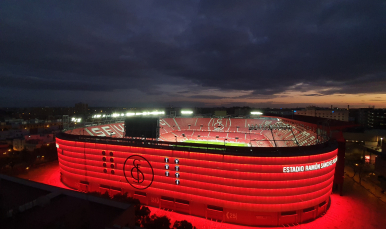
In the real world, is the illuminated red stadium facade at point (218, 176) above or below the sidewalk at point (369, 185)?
above

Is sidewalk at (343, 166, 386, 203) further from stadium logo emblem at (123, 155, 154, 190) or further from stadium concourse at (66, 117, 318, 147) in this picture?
stadium logo emblem at (123, 155, 154, 190)

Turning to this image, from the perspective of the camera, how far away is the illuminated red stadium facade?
19484 millimetres

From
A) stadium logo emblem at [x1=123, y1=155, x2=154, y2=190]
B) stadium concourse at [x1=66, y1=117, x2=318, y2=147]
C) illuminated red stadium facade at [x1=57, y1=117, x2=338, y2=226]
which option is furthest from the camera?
stadium concourse at [x1=66, y1=117, x2=318, y2=147]

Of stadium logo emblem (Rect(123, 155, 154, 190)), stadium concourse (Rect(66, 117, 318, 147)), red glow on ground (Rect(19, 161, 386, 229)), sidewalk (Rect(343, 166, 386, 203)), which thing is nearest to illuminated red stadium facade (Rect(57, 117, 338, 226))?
stadium logo emblem (Rect(123, 155, 154, 190))

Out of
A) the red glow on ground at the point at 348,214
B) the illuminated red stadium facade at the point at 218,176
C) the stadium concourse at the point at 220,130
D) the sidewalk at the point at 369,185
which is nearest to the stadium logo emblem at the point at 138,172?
the illuminated red stadium facade at the point at 218,176

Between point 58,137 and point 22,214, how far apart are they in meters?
21.5

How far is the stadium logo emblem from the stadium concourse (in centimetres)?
2187

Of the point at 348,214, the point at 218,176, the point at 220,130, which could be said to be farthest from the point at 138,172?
the point at 220,130

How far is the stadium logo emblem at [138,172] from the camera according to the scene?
→ 926 inches

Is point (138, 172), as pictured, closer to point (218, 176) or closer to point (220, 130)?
point (218, 176)

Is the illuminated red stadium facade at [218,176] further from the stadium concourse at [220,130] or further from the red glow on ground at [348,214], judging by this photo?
the stadium concourse at [220,130]

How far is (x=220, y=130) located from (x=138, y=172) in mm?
38804

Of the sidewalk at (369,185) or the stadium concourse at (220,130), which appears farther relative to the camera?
the stadium concourse at (220,130)

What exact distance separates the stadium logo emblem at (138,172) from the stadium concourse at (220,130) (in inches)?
861
